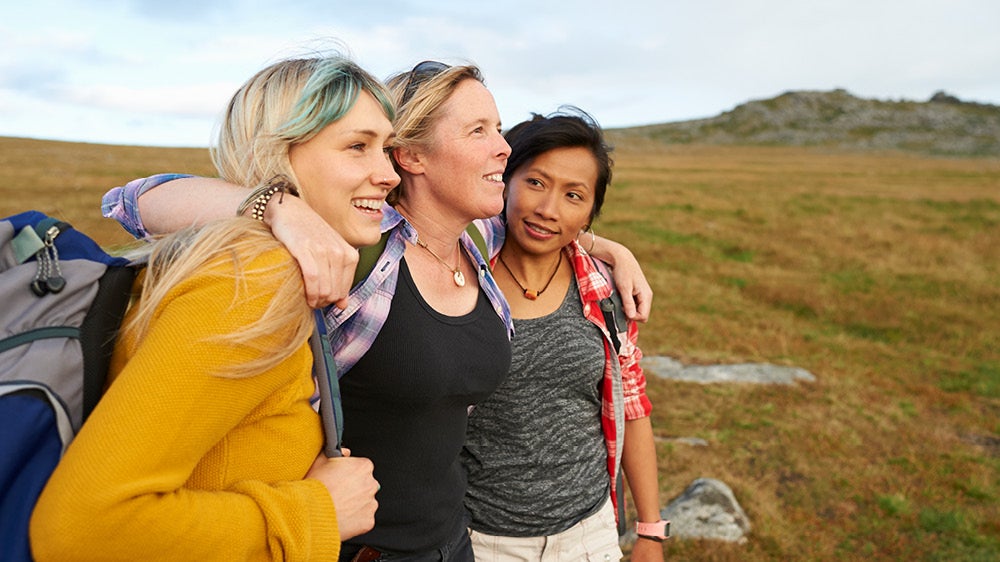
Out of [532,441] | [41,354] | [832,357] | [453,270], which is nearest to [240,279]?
[41,354]

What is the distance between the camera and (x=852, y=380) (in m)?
9.64

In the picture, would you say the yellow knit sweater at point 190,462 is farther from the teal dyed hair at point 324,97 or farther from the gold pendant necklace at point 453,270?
the gold pendant necklace at point 453,270

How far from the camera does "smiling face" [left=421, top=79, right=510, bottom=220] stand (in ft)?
8.81

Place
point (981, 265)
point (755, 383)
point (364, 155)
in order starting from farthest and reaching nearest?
1. point (981, 265)
2. point (755, 383)
3. point (364, 155)

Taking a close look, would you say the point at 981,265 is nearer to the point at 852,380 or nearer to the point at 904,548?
the point at 852,380

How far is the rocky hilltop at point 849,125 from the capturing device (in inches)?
3575

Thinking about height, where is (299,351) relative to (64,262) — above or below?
below

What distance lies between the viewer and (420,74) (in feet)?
9.11

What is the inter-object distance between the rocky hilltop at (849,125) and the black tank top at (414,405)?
88.5m

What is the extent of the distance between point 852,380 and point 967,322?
4.79 m

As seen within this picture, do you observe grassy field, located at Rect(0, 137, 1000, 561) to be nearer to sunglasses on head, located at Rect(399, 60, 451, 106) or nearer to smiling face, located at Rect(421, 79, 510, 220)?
smiling face, located at Rect(421, 79, 510, 220)

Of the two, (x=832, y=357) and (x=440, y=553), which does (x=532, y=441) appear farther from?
(x=832, y=357)

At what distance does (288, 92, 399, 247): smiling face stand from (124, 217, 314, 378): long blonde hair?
1.26 feet

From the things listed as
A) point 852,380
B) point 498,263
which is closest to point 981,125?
point 852,380
